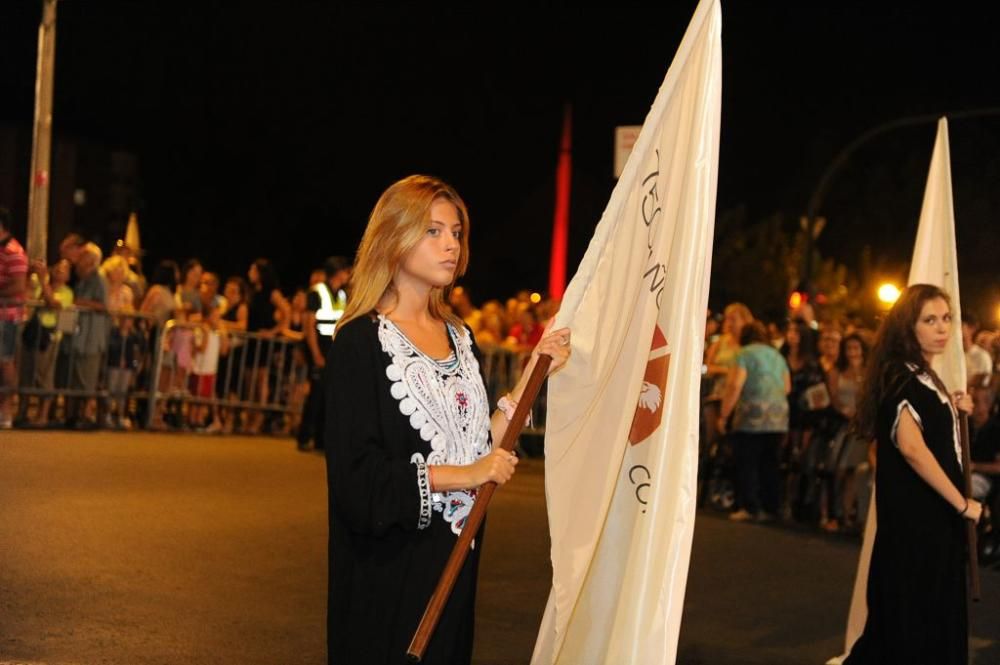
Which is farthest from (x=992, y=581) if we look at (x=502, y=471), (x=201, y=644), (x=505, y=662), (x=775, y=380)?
(x=502, y=471)

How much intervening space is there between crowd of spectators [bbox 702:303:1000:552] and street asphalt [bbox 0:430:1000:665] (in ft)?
2.69

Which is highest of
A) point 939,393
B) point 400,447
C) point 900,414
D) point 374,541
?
point 939,393

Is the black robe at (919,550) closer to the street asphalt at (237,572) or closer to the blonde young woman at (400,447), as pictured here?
the street asphalt at (237,572)

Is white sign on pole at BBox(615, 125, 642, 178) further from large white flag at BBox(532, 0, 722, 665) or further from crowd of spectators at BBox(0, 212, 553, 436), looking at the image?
large white flag at BBox(532, 0, 722, 665)

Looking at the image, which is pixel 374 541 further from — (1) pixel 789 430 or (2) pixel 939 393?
(1) pixel 789 430

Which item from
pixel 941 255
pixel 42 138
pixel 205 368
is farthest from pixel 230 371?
pixel 941 255

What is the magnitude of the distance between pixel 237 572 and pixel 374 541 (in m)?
5.10

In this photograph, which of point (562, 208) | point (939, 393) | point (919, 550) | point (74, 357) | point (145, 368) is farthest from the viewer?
point (562, 208)

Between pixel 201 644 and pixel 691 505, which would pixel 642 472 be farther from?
pixel 201 644

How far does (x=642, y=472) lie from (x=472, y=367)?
2.15 feet

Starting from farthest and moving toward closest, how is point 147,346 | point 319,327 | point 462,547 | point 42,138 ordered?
point 42,138 → point 147,346 → point 319,327 → point 462,547

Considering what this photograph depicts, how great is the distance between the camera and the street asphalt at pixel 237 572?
7.34 meters

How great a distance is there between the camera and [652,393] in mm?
4648

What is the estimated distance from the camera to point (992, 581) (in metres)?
11.3
